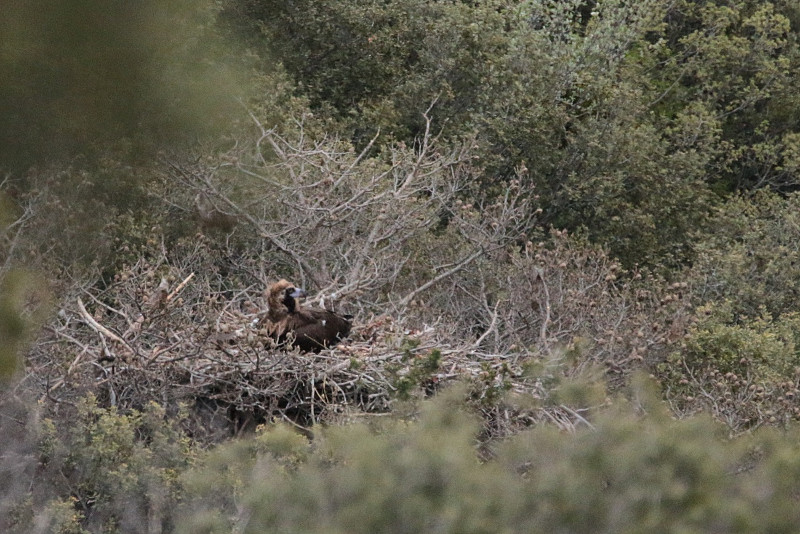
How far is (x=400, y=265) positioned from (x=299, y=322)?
226 cm

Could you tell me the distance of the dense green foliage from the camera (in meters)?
3.26

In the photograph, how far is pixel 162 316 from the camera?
7836 millimetres

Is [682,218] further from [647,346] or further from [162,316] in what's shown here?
[162,316]

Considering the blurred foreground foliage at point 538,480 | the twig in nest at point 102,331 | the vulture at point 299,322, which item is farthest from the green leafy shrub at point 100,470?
the blurred foreground foliage at point 538,480

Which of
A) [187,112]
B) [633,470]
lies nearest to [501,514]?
[633,470]

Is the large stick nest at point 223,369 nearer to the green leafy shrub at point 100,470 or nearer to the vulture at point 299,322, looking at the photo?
the vulture at point 299,322

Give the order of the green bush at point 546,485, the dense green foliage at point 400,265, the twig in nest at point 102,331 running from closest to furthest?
1. the green bush at point 546,485
2. the dense green foliage at point 400,265
3. the twig in nest at point 102,331

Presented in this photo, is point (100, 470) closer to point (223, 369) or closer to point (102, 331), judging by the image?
point (102, 331)

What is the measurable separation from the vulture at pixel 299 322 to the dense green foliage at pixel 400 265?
0.69 feet

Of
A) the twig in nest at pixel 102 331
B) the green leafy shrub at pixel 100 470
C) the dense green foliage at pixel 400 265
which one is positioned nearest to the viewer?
the dense green foliage at pixel 400 265

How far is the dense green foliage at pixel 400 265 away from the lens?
10.7ft

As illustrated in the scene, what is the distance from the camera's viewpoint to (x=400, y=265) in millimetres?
10281

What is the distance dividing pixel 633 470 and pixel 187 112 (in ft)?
5.89

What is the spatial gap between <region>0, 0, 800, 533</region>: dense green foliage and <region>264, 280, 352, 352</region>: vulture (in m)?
0.21
